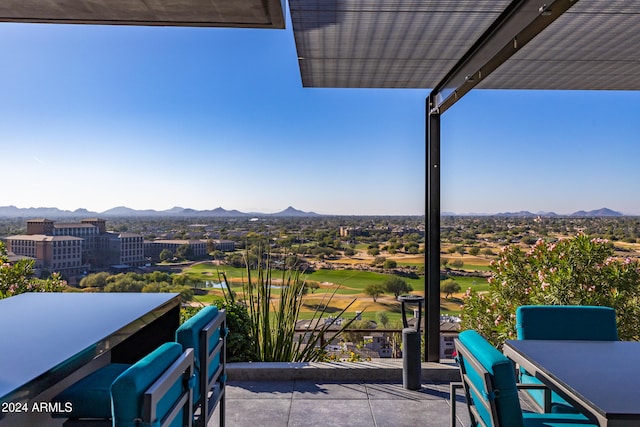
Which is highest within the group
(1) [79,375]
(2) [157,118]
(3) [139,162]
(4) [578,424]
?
(2) [157,118]

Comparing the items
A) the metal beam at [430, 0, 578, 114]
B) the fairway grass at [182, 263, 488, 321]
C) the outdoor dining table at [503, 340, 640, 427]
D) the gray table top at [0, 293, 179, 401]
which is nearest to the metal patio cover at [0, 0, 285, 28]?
the metal beam at [430, 0, 578, 114]

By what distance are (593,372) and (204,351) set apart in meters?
1.64

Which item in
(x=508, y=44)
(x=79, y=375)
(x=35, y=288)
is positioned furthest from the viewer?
(x=35, y=288)

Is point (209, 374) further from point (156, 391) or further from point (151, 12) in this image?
point (151, 12)

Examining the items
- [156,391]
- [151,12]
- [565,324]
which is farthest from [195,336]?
[565,324]

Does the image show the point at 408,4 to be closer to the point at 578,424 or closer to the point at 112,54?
the point at 578,424

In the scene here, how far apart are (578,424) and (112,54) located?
13694 millimetres

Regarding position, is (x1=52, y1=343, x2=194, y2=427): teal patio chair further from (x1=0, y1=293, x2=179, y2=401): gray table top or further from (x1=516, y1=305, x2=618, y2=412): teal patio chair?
(x1=516, y1=305, x2=618, y2=412): teal patio chair

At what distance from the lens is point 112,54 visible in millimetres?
12312

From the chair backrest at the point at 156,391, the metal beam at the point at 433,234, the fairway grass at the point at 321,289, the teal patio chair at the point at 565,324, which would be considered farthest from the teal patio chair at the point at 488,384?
the metal beam at the point at 433,234

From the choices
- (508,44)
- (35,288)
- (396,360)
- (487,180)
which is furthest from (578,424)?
(487,180)

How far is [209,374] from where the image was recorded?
2.01 meters

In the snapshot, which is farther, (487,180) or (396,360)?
(487,180)

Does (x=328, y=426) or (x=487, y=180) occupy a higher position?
(x=487, y=180)
